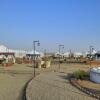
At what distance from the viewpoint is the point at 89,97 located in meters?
14.1

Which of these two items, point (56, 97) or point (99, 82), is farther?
point (99, 82)

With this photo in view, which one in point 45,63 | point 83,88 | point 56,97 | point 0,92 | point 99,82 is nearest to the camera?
point 56,97

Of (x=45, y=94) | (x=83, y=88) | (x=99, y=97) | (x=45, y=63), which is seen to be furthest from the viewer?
(x=45, y=63)

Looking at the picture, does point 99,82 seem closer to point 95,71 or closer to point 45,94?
point 95,71

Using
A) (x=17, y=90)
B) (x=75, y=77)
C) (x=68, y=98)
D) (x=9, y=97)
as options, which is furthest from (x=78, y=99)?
(x=75, y=77)

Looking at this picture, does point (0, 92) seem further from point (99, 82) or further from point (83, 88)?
point (99, 82)

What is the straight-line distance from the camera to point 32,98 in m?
14.5

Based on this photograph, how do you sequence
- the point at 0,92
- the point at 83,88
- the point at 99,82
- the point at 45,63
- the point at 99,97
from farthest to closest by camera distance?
the point at 45,63 → the point at 99,82 → the point at 0,92 → the point at 83,88 → the point at 99,97

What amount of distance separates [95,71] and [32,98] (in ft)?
24.7

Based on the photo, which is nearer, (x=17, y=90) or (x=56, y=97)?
(x=56, y=97)

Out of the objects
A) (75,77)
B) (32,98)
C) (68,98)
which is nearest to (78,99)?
(68,98)

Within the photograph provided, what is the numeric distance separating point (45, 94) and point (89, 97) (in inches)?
106

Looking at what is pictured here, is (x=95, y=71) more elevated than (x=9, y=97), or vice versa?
(x=95, y=71)

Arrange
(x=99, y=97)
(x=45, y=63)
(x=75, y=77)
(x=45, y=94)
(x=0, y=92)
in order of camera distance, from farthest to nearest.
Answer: (x=45, y=63) < (x=75, y=77) < (x=0, y=92) < (x=45, y=94) < (x=99, y=97)
